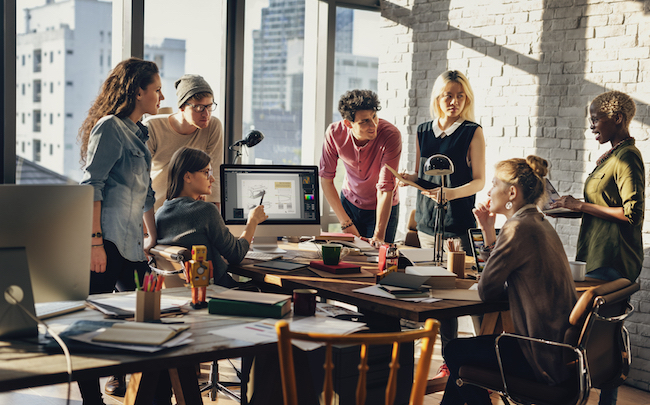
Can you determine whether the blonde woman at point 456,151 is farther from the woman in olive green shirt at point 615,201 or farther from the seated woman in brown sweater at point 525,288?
the seated woman in brown sweater at point 525,288

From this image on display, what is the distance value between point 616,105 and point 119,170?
2.26m

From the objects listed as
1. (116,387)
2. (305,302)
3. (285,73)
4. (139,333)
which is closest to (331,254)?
(305,302)

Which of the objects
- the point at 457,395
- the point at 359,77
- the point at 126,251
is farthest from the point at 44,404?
the point at 359,77

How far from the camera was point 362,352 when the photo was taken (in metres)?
1.38

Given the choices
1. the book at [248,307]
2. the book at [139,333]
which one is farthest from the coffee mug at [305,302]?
the book at [139,333]

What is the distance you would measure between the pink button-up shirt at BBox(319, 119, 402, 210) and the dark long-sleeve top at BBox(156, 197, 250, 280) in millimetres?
1111

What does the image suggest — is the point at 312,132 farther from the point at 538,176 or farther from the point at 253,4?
the point at 538,176

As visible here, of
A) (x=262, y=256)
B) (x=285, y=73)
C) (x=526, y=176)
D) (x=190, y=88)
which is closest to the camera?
(x=526, y=176)

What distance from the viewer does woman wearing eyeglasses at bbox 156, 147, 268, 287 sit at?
8.83 feet

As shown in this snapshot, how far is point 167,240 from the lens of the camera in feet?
9.11

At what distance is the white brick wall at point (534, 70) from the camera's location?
3.64 metres

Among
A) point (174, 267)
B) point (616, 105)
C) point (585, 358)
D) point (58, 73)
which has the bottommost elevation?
point (585, 358)

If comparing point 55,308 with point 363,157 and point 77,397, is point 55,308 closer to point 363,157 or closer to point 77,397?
point 77,397

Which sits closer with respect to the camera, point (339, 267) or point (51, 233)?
point (51, 233)
